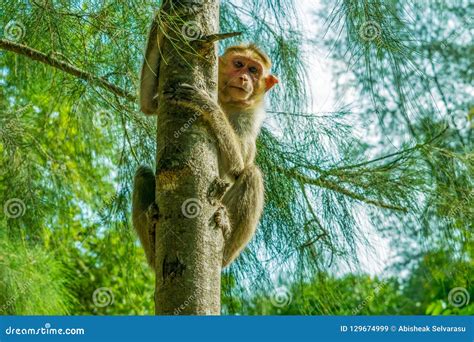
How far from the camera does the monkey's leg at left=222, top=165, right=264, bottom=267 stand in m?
5.02

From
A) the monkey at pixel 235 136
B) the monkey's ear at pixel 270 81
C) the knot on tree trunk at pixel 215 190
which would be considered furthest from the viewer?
the monkey's ear at pixel 270 81

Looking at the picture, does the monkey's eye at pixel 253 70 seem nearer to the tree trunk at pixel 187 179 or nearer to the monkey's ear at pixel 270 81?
the monkey's ear at pixel 270 81

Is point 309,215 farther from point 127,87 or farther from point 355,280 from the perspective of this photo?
point 127,87

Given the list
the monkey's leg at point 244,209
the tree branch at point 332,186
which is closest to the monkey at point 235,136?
the monkey's leg at point 244,209

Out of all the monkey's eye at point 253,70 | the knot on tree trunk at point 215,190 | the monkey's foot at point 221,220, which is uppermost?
the monkey's eye at point 253,70

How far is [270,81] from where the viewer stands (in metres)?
5.70

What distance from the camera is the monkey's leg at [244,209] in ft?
16.5

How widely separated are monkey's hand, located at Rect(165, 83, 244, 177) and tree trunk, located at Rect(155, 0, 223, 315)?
0.13ft

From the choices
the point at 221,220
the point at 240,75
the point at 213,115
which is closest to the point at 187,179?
the point at 221,220

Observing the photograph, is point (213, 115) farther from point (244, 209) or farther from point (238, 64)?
point (238, 64)

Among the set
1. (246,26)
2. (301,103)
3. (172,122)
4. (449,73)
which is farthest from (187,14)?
(449,73)

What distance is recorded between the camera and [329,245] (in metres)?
5.10

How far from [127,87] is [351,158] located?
1678 millimetres

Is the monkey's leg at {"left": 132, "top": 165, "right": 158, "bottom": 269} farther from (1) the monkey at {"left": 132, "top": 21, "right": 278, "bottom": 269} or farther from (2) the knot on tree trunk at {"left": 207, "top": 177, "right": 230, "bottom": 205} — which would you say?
(2) the knot on tree trunk at {"left": 207, "top": 177, "right": 230, "bottom": 205}
